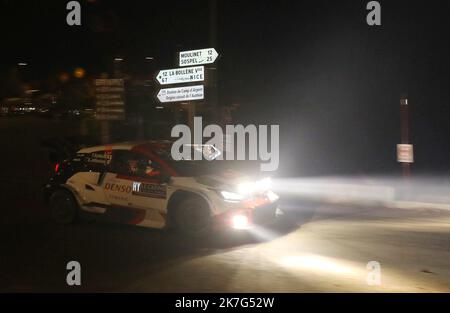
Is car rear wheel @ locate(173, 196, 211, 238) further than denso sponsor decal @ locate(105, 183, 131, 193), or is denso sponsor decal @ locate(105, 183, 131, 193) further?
denso sponsor decal @ locate(105, 183, 131, 193)

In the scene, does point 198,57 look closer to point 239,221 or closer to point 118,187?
point 118,187

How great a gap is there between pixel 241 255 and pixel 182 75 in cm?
957

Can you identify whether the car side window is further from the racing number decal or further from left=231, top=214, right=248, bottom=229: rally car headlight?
left=231, top=214, right=248, bottom=229: rally car headlight

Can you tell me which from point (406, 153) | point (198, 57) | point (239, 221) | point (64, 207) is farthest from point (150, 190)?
point (406, 153)

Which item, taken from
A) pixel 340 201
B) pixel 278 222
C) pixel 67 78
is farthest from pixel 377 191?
pixel 67 78

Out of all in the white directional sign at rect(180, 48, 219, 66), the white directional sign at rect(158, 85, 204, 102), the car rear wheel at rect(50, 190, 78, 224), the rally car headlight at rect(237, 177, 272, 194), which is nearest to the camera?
the rally car headlight at rect(237, 177, 272, 194)

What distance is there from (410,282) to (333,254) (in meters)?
1.64

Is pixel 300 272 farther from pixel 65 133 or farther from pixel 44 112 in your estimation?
pixel 44 112

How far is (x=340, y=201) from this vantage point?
14.8 meters

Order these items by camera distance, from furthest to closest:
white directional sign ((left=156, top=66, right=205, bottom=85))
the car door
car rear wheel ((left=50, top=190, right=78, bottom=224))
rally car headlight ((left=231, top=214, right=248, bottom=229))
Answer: white directional sign ((left=156, top=66, right=205, bottom=85)) < car rear wheel ((left=50, top=190, right=78, bottom=224)) < the car door < rally car headlight ((left=231, top=214, right=248, bottom=229))

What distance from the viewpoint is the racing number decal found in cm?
942

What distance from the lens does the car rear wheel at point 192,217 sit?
9211mm

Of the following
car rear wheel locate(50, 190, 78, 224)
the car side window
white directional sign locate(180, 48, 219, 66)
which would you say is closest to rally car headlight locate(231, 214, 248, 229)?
the car side window

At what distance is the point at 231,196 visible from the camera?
9188 millimetres
